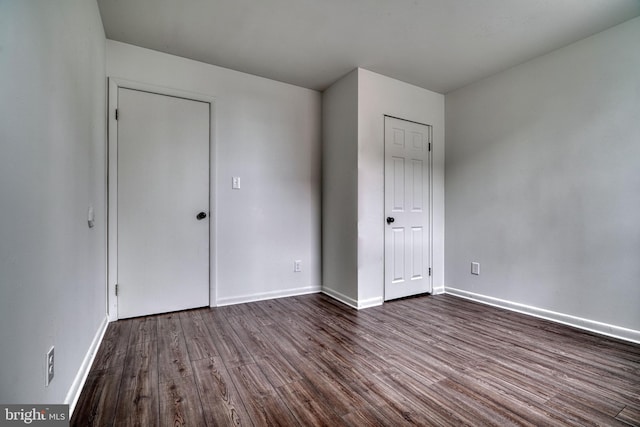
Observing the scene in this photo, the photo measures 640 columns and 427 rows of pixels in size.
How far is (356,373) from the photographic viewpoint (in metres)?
1.77

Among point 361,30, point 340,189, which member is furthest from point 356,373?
point 361,30

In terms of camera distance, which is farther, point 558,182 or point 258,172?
point 258,172

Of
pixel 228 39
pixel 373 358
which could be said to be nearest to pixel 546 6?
pixel 228 39

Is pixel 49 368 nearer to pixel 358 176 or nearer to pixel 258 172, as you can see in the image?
pixel 258 172

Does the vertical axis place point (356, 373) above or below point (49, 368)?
below

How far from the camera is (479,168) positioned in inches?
126

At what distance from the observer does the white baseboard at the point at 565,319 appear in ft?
7.27

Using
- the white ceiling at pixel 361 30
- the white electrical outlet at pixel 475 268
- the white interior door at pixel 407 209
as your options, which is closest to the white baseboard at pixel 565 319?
the white electrical outlet at pixel 475 268

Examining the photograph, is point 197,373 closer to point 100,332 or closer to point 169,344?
point 169,344

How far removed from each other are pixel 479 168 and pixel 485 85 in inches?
34.6

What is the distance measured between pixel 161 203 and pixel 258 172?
0.98 meters

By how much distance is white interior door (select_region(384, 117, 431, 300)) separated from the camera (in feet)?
10.5

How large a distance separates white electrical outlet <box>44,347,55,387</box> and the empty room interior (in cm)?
1

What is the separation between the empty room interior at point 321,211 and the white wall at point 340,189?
28mm
